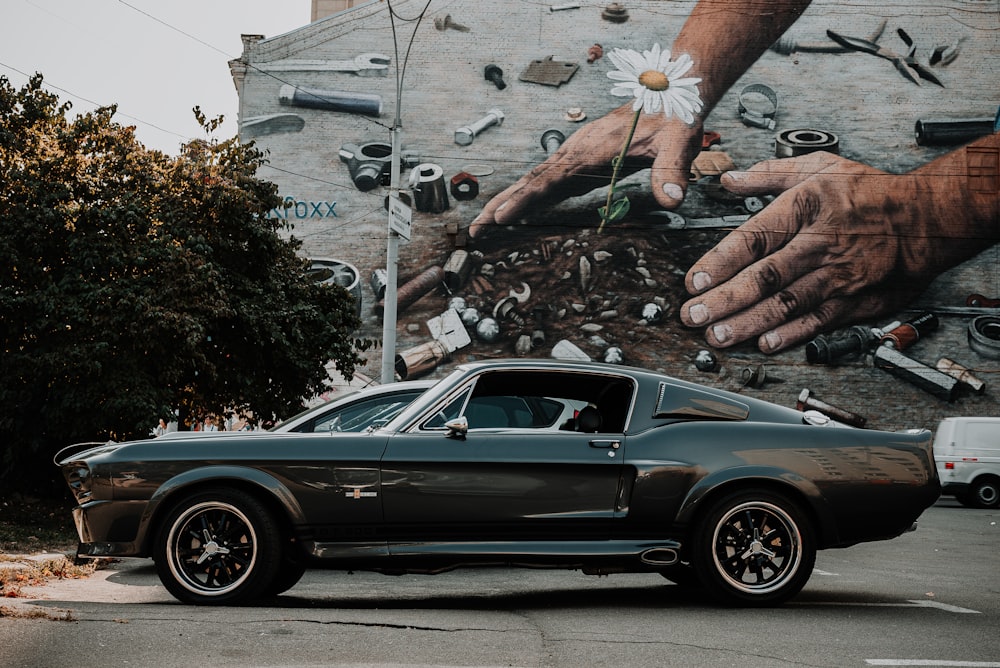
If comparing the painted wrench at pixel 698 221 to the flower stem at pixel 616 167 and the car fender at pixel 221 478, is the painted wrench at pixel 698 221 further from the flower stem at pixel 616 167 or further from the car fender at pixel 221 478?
the car fender at pixel 221 478

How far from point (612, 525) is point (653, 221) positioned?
27849 millimetres

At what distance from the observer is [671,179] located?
3419 cm

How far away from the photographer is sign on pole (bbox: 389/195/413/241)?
1759 centimetres

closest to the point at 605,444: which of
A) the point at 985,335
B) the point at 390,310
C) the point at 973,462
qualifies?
the point at 390,310

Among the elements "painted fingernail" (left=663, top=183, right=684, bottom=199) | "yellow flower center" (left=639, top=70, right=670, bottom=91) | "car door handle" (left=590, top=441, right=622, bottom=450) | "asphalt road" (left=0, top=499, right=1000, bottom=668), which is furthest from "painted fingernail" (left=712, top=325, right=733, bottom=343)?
"car door handle" (left=590, top=441, right=622, bottom=450)

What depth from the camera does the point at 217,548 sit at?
674cm

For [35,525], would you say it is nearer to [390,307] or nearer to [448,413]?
[390,307]

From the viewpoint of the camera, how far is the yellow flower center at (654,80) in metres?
34.3

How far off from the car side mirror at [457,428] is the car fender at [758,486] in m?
1.35

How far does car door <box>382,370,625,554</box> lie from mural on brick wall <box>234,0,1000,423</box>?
26.4m

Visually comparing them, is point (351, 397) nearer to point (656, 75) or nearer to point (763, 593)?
point (763, 593)

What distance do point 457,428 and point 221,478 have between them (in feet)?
4.60

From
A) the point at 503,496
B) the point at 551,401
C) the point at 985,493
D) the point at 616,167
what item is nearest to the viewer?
the point at 503,496

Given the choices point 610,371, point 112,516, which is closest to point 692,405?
point 610,371
